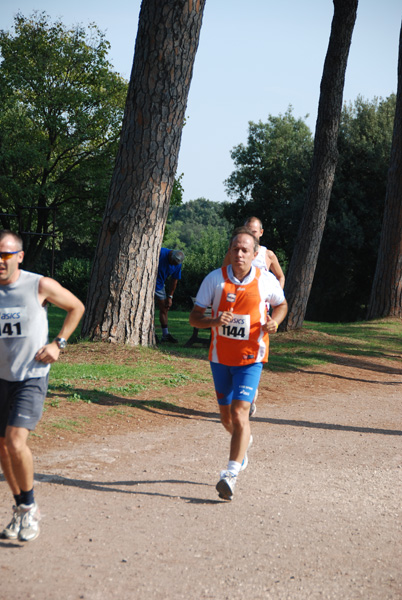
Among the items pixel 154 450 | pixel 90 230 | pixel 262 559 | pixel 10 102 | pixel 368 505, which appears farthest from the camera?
pixel 90 230

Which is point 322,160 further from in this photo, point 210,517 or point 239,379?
point 210,517

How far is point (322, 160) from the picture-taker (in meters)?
17.3

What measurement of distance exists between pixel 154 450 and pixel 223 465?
791mm

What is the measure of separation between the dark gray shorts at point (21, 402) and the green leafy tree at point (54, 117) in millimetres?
28329

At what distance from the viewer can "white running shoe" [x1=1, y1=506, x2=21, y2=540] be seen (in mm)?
4000

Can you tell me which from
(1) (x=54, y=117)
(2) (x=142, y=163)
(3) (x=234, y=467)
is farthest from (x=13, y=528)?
(1) (x=54, y=117)

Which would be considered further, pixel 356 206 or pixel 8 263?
pixel 356 206

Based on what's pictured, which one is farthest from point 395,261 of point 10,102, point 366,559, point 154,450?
point 10,102

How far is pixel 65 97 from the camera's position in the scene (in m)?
32.4

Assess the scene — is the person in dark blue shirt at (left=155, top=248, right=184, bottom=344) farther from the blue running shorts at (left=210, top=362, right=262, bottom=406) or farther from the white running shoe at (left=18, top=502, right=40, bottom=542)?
the white running shoe at (left=18, top=502, right=40, bottom=542)

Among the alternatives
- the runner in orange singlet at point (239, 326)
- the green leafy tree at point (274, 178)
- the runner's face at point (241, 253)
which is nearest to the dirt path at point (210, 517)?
the runner in orange singlet at point (239, 326)

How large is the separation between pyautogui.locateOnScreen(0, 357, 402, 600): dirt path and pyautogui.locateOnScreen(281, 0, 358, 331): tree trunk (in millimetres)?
9646

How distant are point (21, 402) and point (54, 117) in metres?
30.9

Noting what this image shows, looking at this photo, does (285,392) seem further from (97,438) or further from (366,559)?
(366,559)
